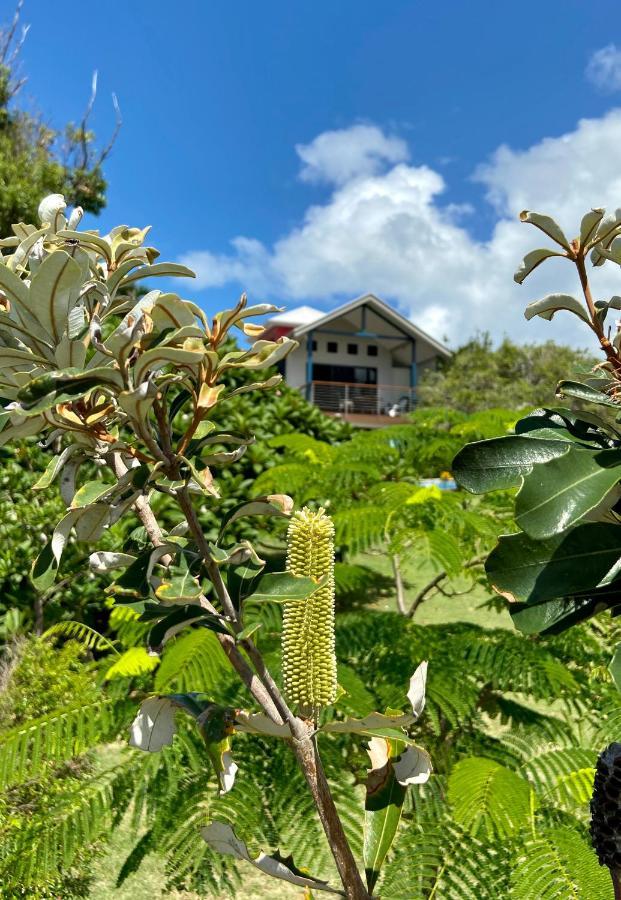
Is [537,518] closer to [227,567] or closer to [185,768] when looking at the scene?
[227,567]

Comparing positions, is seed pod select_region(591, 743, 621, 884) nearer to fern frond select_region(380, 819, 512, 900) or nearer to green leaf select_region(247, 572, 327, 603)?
green leaf select_region(247, 572, 327, 603)

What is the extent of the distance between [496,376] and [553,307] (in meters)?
28.5

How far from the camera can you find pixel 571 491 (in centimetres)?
69

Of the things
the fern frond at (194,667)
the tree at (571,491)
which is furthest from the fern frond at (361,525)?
the tree at (571,491)

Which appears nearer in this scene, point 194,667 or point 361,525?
point 194,667

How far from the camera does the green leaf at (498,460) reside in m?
0.83

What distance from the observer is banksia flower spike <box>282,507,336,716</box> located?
3.25ft

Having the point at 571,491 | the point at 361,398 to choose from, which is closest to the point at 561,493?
the point at 571,491

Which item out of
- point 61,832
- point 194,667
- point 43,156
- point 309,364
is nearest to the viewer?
point 61,832

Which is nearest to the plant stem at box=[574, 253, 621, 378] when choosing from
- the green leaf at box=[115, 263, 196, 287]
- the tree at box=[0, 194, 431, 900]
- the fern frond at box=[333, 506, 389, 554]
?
the tree at box=[0, 194, 431, 900]

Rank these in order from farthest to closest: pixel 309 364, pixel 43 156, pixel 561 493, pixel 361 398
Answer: pixel 361 398 → pixel 309 364 → pixel 43 156 → pixel 561 493

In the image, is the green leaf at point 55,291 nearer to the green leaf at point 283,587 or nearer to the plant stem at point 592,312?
the green leaf at point 283,587

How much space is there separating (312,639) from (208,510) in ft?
14.8

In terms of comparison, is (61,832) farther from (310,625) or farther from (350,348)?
(350,348)
